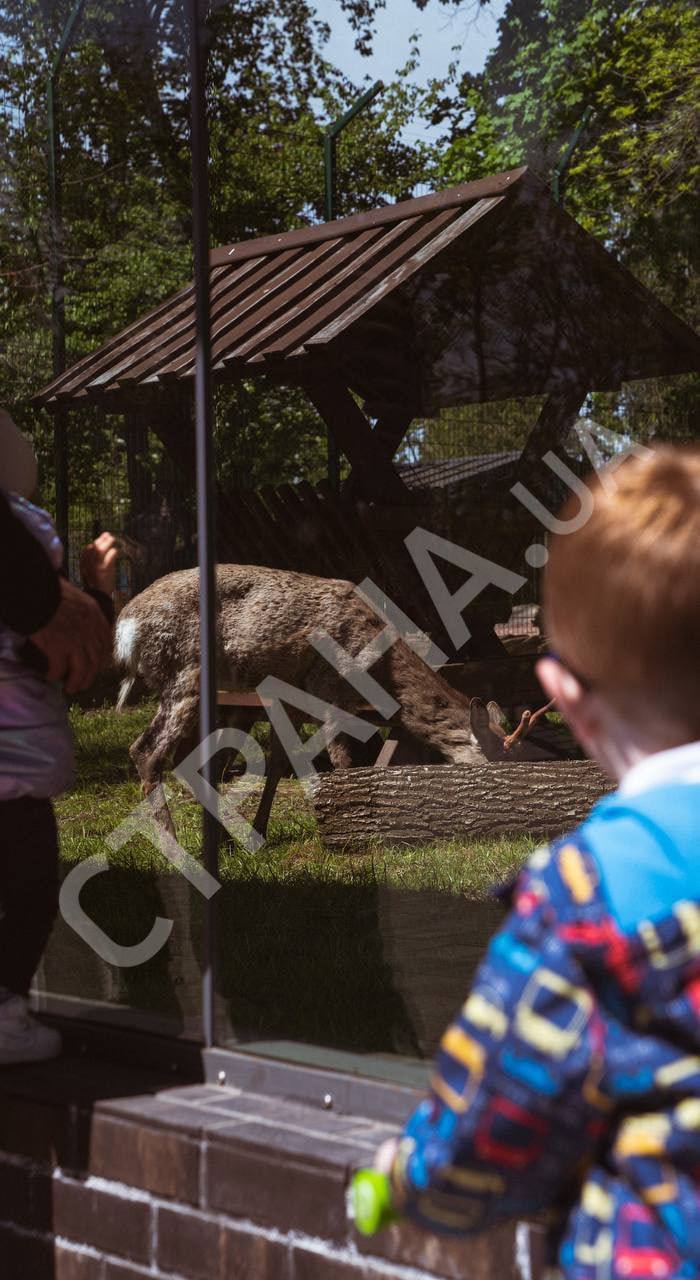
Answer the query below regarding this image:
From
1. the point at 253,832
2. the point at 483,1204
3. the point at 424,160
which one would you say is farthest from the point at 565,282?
the point at 483,1204

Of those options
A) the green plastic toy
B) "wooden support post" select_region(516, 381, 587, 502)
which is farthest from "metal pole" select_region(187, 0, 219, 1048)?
the green plastic toy

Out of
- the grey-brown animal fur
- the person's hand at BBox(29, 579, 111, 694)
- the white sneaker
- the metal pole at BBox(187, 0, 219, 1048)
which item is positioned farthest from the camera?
the grey-brown animal fur

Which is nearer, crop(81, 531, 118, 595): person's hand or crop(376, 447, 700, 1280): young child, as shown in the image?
crop(376, 447, 700, 1280): young child

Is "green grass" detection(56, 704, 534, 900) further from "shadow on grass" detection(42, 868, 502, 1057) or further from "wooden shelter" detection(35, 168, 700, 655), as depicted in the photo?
"wooden shelter" detection(35, 168, 700, 655)

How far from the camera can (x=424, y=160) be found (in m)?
3.44

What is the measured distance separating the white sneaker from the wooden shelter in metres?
1.05

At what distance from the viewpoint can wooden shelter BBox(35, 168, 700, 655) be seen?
10.8 ft

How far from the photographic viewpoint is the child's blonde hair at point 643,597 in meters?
1.20

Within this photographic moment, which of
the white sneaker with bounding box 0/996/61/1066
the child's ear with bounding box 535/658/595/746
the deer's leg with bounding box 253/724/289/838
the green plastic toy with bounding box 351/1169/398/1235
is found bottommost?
the white sneaker with bounding box 0/996/61/1066

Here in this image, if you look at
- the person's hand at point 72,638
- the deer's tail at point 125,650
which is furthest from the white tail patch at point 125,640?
the person's hand at point 72,638

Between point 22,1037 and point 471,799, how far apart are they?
1760 millimetres

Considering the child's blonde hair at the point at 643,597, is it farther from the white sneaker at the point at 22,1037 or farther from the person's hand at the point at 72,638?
the white sneaker at the point at 22,1037

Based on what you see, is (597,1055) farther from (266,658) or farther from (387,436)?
(266,658)

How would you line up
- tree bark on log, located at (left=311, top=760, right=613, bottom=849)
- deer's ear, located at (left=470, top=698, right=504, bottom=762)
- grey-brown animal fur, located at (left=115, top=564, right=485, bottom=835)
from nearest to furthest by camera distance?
grey-brown animal fur, located at (left=115, top=564, right=485, bottom=835), deer's ear, located at (left=470, top=698, right=504, bottom=762), tree bark on log, located at (left=311, top=760, right=613, bottom=849)
